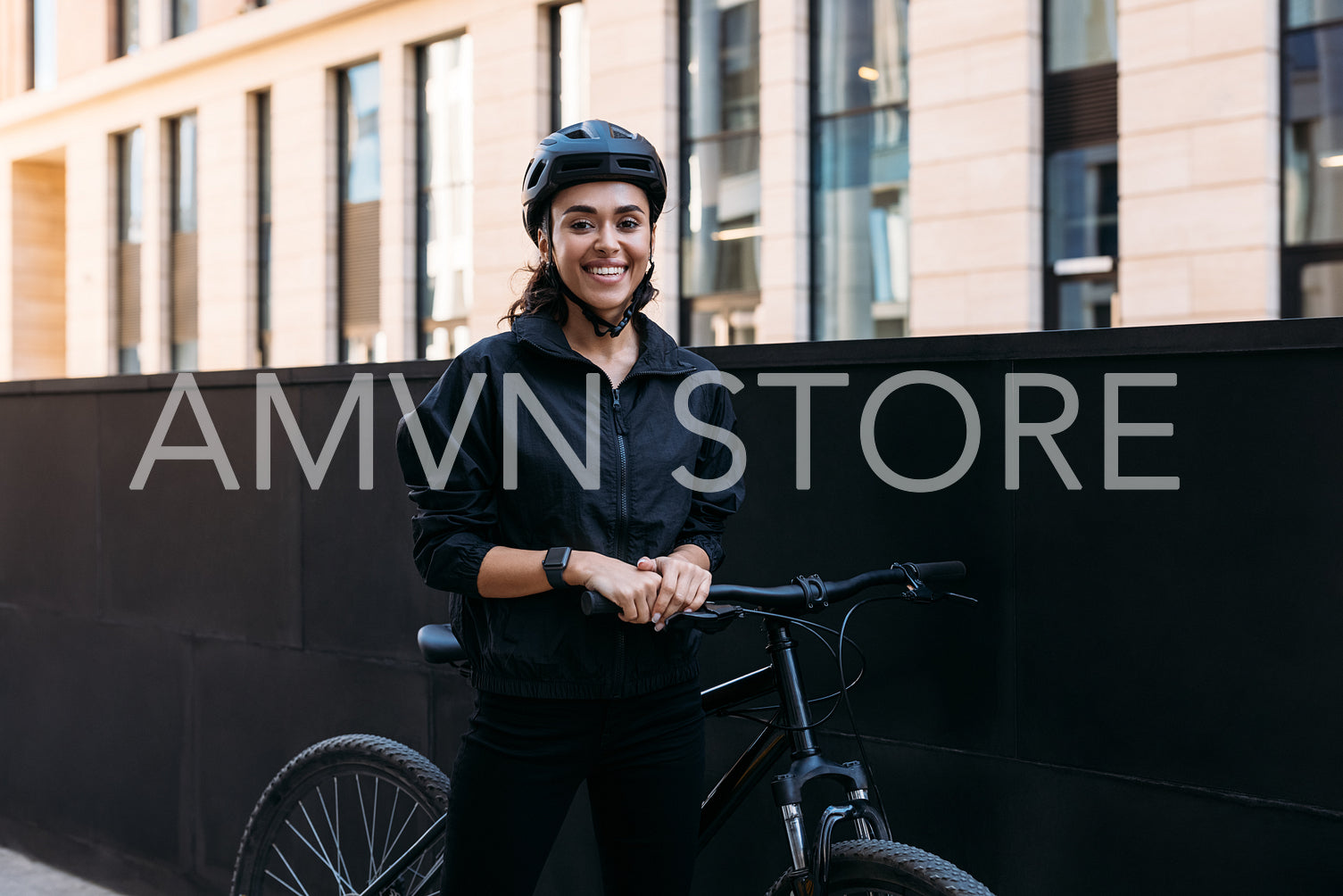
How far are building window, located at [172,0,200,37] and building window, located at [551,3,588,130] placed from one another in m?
9.57

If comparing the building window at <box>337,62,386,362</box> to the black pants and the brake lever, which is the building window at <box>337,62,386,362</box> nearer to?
the black pants

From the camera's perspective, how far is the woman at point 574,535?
7.45ft

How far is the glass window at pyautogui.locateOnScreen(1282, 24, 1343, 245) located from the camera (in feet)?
A: 36.2

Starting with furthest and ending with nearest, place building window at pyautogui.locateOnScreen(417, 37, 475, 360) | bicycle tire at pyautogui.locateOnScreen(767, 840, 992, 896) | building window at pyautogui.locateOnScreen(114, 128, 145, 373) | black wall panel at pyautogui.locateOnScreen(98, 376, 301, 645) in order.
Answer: building window at pyautogui.locateOnScreen(114, 128, 145, 373)
building window at pyautogui.locateOnScreen(417, 37, 475, 360)
black wall panel at pyautogui.locateOnScreen(98, 376, 301, 645)
bicycle tire at pyautogui.locateOnScreen(767, 840, 992, 896)

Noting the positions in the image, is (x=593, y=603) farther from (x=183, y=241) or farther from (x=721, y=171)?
(x=183, y=241)

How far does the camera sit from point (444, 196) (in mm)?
18562

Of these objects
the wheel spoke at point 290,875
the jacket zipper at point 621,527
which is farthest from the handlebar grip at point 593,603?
the wheel spoke at point 290,875

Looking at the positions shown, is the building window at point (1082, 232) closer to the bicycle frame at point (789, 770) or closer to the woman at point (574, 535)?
the bicycle frame at point (789, 770)

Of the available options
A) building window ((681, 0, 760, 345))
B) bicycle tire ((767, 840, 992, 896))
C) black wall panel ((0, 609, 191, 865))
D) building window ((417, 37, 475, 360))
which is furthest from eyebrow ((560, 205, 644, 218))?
building window ((417, 37, 475, 360))

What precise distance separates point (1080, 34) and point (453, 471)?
11.8m

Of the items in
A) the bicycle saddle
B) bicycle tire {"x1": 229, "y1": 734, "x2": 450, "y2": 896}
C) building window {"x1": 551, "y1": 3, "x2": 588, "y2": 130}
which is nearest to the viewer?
the bicycle saddle

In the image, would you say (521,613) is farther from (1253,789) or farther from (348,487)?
(348,487)

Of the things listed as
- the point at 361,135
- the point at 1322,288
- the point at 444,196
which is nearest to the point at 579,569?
the point at 1322,288

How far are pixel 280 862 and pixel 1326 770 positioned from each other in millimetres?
2706
